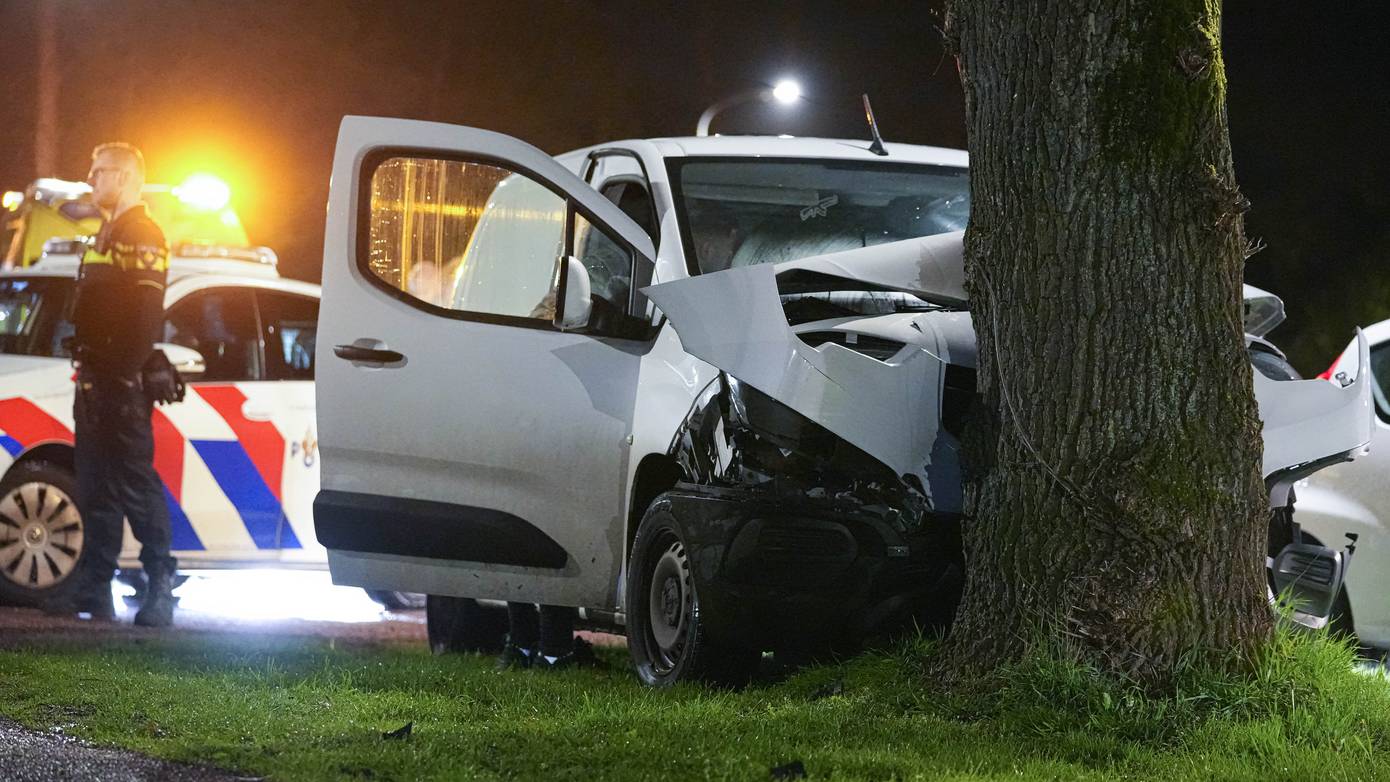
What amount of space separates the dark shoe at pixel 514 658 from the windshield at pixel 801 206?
167cm

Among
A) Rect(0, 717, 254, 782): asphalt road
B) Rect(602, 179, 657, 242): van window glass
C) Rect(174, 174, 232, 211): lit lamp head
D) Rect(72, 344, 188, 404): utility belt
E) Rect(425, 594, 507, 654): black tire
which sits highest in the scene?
Rect(174, 174, 232, 211): lit lamp head

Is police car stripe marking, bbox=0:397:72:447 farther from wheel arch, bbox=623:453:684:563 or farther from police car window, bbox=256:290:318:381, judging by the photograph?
wheel arch, bbox=623:453:684:563

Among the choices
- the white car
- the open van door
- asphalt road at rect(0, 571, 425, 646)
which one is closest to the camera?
the open van door

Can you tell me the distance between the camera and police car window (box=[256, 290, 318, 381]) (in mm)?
9898

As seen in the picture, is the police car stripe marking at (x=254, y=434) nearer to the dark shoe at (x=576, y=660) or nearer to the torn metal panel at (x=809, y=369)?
the dark shoe at (x=576, y=660)

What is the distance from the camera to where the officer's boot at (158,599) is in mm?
8812

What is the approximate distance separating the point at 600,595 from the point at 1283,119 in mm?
15207

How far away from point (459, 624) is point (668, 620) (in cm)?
241

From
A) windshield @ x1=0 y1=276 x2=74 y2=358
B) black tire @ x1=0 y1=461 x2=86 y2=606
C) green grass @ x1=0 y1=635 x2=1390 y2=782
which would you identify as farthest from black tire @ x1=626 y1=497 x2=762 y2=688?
windshield @ x1=0 y1=276 x2=74 y2=358

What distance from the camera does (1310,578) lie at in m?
5.84

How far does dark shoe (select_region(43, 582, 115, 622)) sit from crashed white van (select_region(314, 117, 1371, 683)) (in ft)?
9.91

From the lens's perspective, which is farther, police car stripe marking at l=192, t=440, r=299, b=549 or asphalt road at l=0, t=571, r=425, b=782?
police car stripe marking at l=192, t=440, r=299, b=549

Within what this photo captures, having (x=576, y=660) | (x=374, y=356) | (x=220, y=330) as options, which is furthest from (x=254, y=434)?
(x=374, y=356)

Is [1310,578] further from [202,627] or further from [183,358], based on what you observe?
[183,358]
